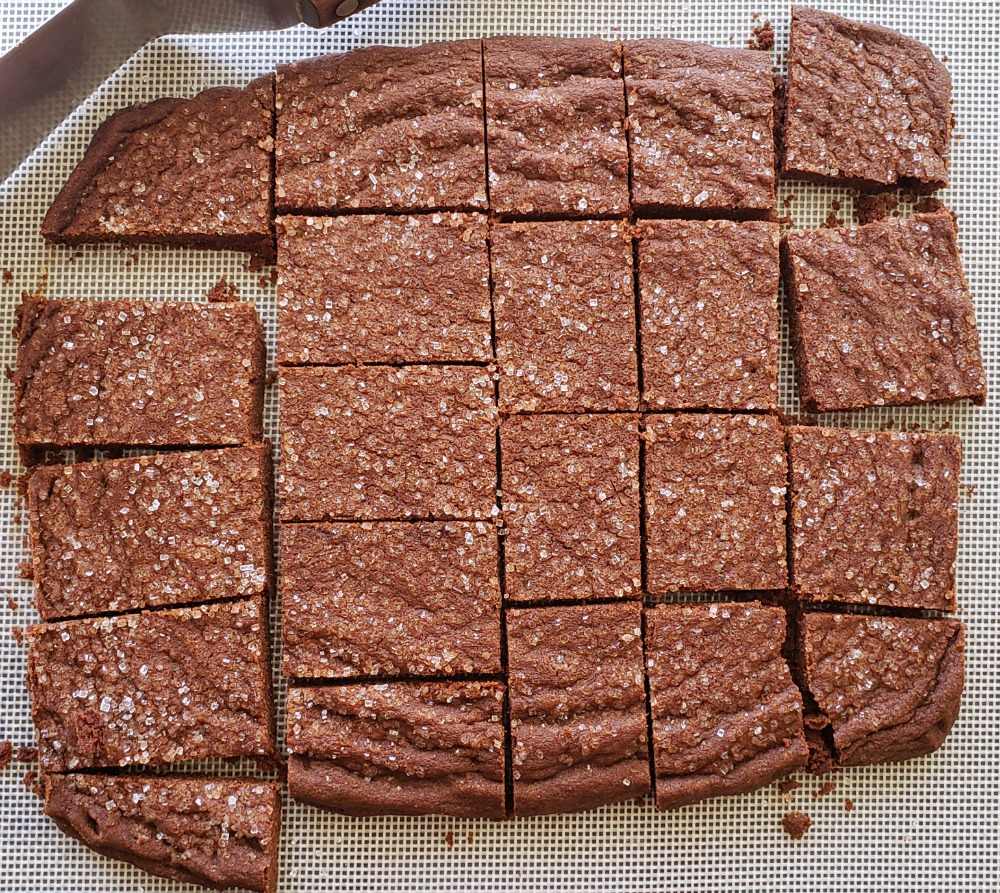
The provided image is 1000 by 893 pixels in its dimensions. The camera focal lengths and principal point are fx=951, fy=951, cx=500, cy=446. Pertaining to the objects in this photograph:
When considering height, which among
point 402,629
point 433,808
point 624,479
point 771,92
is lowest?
point 433,808

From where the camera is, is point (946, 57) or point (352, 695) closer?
point (352, 695)

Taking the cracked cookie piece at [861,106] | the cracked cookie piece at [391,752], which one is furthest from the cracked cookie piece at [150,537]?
the cracked cookie piece at [861,106]

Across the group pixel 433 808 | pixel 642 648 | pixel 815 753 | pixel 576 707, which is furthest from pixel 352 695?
pixel 815 753

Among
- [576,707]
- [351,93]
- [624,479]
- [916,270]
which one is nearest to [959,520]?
[916,270]

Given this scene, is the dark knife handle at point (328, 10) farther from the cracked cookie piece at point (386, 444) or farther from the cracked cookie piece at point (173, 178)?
the cracked cookie piece at point (386, 444)

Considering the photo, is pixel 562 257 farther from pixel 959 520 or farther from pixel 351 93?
pixel 959 520

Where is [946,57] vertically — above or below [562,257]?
above
